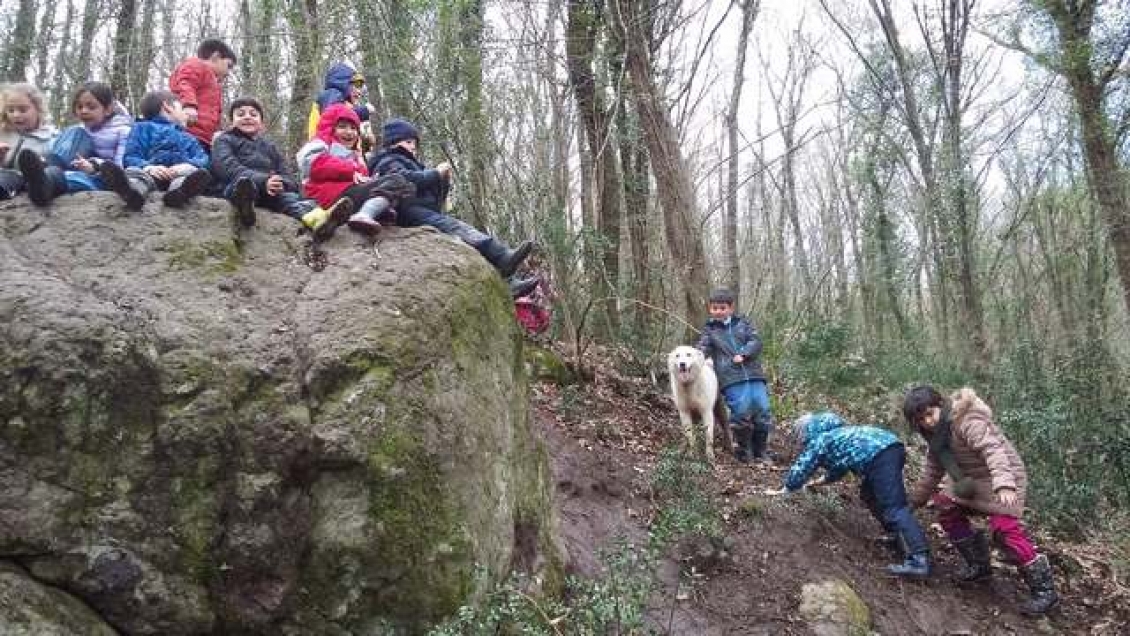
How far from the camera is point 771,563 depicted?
648cm

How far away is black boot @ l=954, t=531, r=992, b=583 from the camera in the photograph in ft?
21.7

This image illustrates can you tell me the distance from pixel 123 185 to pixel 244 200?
1.98 ft

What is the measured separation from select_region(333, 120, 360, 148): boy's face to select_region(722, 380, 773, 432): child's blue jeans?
4.43 metres

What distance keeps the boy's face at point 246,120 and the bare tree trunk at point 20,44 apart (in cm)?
1052

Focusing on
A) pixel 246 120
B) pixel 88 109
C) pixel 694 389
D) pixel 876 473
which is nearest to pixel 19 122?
pixel 88 109

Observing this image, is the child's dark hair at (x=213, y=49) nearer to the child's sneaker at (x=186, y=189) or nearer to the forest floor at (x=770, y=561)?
the child's sneaker at (x=186, y=189)

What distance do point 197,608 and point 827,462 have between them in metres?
4.96

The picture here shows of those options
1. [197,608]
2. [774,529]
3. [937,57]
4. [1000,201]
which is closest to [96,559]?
[197,608]

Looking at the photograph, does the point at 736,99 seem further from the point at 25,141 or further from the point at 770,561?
the point at 25,141

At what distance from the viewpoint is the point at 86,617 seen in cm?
359

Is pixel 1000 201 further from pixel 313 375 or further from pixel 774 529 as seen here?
pixel 313 375

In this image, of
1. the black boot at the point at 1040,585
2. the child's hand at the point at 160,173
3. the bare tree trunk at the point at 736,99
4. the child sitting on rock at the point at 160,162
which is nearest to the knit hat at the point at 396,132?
the child sitting on rock at the point at 160,162

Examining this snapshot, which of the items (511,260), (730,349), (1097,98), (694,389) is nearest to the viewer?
(511,260)

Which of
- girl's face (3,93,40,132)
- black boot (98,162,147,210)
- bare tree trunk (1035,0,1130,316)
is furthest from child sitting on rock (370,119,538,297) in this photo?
bare tree trunk (1035,0,1130,316)
